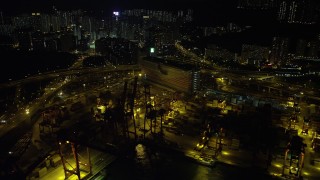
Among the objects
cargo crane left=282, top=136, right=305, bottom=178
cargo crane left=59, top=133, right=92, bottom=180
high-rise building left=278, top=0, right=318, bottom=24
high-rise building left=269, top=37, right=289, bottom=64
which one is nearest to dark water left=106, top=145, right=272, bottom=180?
cargo crane left=59, top=133, right=92, bottom=180

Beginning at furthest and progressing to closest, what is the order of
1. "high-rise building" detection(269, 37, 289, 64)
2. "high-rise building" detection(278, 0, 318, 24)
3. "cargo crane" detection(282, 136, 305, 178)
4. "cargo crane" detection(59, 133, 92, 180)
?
"high-rise building" detection(278, 0, 318, 24) → "high-rise building" detection(269, 37, 289, 64) → "cargo crane" detection(282, 136, 305, 178) → "cargo crane" detection(59, 133, 92, 180)

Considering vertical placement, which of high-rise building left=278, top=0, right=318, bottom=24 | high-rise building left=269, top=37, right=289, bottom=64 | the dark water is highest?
high-rise building left=278, top=0, right=318, bottom=24

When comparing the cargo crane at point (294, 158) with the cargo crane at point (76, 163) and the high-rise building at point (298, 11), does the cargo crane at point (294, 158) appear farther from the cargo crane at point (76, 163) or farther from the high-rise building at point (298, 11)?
the high-rise building at point (298, 11)

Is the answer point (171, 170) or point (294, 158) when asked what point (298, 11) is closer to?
point (294, 158)

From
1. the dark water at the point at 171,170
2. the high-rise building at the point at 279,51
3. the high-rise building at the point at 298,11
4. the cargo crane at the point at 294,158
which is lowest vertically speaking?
the dark water at the point at 171,170

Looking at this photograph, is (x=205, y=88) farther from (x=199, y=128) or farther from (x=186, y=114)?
(x=199, y=128)

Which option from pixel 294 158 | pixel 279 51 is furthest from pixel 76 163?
pixel 279 51

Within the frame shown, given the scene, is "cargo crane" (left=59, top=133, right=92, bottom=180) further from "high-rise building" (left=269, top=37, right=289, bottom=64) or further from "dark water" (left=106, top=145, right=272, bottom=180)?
"high-rise building" (left=269, top=37, right=289, bottom=64)

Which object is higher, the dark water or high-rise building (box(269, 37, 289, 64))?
high-rise building (box(269, 37, 289, 64))

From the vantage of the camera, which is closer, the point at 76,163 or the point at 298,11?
the point at 76,163

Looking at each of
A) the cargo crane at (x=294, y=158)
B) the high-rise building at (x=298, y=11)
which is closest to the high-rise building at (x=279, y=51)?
the high-rise building at (x=298, y=11)
